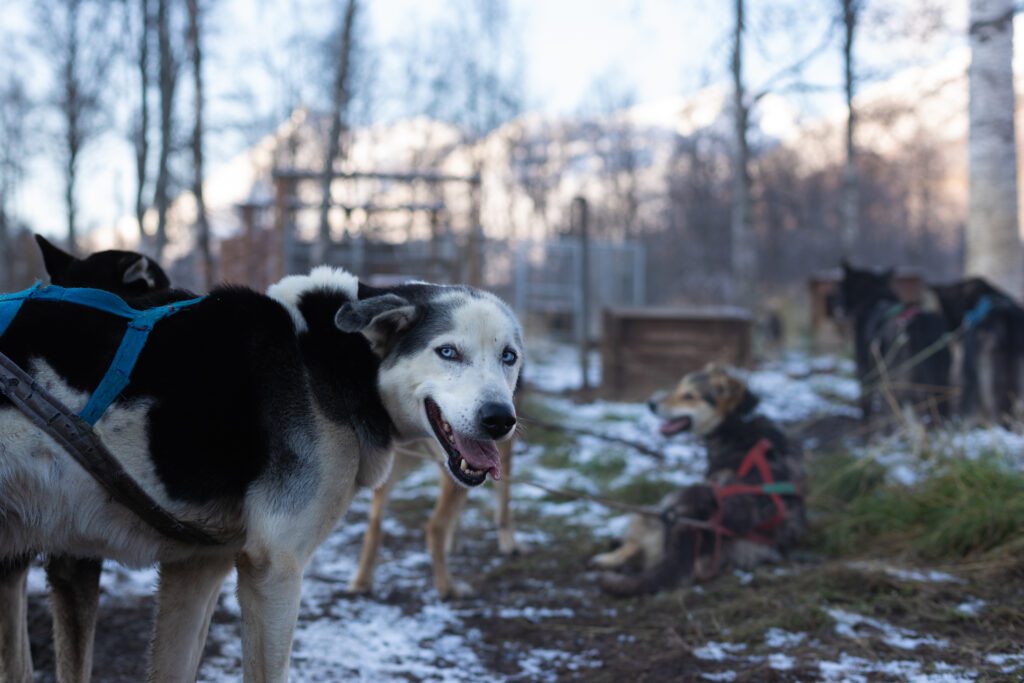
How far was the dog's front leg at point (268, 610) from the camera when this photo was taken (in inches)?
93.0

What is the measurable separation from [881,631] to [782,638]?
0.43 metres

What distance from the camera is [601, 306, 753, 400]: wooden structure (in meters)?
10.8

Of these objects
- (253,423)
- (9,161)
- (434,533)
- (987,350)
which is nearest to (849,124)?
(987,350)

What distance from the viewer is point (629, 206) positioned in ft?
91.9

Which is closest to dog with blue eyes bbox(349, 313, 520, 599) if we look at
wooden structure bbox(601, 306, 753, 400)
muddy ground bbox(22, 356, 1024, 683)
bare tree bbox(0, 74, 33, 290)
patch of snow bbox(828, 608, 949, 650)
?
muddy ground bbox(22, 356, 1024, 683)

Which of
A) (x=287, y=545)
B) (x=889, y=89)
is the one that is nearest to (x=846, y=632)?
(x=287, y=545)

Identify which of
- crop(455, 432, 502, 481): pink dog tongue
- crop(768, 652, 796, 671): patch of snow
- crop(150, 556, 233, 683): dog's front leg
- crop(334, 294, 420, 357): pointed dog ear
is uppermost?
crop(334, 294, 420, 357): pointed dog ear

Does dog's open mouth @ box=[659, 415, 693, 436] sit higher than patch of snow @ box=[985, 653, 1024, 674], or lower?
higher

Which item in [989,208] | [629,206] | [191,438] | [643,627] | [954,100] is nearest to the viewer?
[191,438]

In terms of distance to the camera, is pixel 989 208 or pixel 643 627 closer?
pixel 643 627

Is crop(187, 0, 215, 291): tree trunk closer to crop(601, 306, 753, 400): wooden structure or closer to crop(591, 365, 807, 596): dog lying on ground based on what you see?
crop(601, 306, 753, 400): wooden structure

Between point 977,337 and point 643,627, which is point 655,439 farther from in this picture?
point 643,627

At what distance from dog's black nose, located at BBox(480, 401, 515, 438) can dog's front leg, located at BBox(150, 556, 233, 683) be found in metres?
0.92

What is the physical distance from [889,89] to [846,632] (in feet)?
50.4
